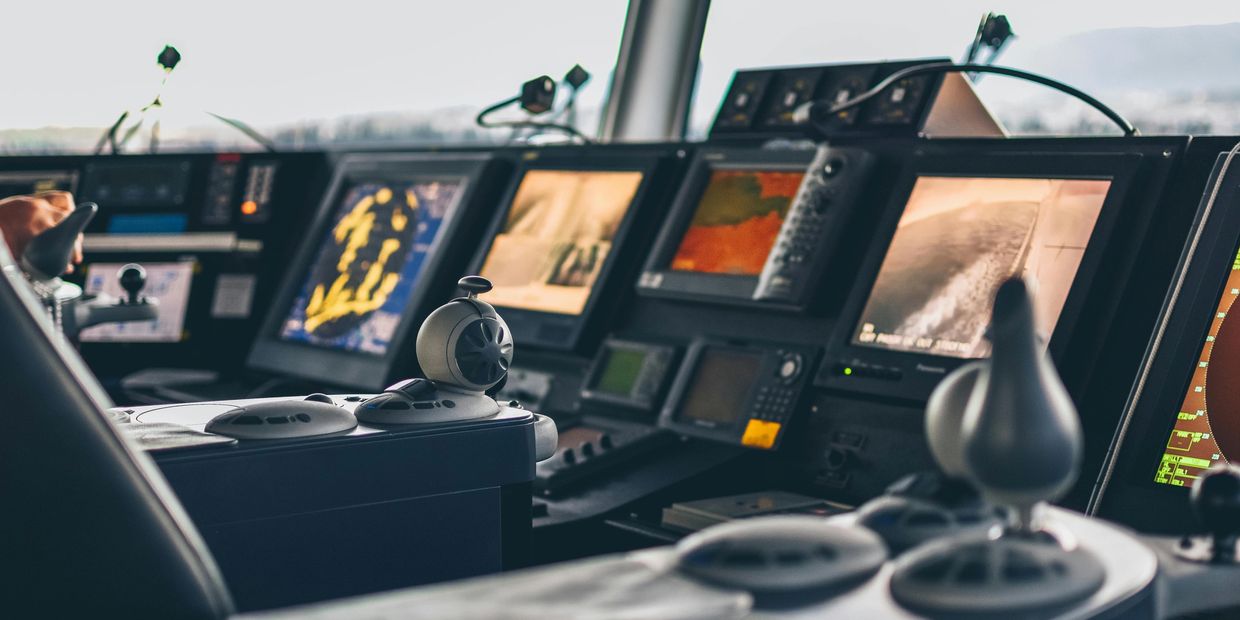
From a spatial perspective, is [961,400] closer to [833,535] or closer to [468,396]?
[833,535]

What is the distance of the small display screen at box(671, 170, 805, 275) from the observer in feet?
7.68

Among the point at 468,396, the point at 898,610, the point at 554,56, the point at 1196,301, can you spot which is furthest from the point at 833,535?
the point at 554,56

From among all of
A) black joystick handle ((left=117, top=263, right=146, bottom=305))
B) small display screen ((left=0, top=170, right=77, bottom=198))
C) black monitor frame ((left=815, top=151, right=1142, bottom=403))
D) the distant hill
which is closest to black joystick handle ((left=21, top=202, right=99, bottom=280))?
black joystick handle ((left=117, top=263, right=146, bottom=305))

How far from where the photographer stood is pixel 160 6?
151 inches

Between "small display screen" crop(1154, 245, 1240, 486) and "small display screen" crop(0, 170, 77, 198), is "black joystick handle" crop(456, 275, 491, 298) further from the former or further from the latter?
"small display screen" crop(0, 170, 77, 198)

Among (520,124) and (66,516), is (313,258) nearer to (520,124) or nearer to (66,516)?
(520,124)

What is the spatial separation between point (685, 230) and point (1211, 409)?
42.3 inches

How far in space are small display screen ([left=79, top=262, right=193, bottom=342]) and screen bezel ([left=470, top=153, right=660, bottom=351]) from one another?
0.99 meters

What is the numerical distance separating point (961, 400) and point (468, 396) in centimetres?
75

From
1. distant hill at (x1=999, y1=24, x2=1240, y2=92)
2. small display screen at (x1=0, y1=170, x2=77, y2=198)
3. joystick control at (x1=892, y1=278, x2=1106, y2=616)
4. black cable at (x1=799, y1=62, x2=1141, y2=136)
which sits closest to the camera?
joystick control at (x1=892, y1=278, x2=1106, y2=616)

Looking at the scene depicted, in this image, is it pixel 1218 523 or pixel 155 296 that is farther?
pixel 155 296

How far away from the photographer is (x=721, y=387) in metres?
2.22

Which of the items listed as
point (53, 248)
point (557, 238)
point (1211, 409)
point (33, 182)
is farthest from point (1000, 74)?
point (33, 182)

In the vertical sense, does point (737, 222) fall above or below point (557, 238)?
above
